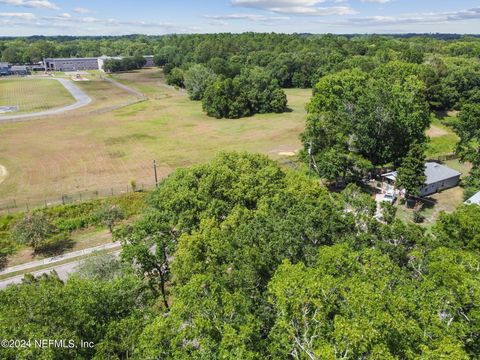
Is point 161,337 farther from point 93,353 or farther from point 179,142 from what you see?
point 179,142

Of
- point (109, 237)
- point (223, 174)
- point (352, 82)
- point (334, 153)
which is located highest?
point (352, 82)

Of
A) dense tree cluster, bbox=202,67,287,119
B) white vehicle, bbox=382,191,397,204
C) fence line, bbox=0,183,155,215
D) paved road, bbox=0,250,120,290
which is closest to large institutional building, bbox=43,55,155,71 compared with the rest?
dense tree cluster, bbox=202,67,287,119

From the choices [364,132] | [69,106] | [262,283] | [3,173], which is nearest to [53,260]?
[262,283]

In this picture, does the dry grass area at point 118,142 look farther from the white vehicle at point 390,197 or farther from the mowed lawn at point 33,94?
the white vehicle at point 390,197

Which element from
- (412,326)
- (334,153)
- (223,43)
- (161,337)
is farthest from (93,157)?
(223,43)

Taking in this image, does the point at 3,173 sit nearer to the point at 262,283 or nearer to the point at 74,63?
the point at 262,283

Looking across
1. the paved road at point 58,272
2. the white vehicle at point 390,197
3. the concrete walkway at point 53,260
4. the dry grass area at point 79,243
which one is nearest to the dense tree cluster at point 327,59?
the white vehicle at point 390,197
